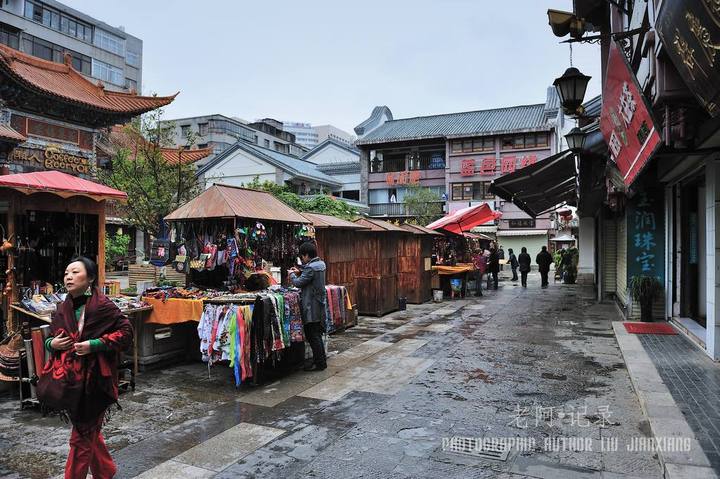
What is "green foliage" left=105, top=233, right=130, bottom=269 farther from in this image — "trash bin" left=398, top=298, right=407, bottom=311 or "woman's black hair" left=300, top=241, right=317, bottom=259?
"woman's black hair" left=300, top=241, right=317, bottom=259

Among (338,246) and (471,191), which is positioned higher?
(471,191)

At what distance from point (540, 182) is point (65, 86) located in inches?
727

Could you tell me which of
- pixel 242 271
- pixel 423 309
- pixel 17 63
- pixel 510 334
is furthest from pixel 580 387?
pixel 17 63

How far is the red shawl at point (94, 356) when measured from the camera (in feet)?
11.2

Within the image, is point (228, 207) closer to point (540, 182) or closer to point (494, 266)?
point (540, 182)

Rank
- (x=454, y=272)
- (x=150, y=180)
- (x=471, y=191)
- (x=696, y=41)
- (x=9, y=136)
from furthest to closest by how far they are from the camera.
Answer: (x=471, y=191)
(x=454, y=272)
(x=150, y=180)
(x=9, y=136)
(x=696, y=41)

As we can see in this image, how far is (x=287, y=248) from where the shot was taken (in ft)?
29.4

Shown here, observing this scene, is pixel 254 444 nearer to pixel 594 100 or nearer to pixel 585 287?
pixel 594 100

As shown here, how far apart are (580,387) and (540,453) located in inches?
94.8

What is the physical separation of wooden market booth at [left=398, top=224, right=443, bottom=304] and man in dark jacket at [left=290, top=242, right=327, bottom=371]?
7.06 m

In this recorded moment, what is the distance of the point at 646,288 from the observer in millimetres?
10133

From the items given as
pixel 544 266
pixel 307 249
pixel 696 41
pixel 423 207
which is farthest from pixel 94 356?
pixel 423 207

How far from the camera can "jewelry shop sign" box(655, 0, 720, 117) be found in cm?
281

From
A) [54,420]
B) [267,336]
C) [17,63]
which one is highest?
[17,63]
